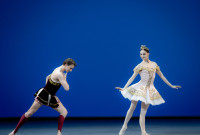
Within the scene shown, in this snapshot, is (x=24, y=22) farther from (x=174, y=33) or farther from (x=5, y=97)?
(x=174, y=33)

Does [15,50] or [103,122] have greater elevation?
[15,50]

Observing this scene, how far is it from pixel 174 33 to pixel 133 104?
2690 millimetres

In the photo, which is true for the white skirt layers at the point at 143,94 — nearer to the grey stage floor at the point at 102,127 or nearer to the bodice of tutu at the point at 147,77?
the bodice of tutu at the point at 147,77

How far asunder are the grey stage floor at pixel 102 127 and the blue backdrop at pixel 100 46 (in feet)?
0.78

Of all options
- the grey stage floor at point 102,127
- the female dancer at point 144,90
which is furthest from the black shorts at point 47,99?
the female dancer at point 144,90

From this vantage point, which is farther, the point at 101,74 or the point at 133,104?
the point at 101,74

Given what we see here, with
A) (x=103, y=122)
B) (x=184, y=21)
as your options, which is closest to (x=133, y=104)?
(x=103, y=122)

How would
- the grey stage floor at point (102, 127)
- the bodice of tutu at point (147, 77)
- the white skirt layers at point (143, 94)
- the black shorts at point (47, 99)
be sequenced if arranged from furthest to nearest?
the grey stage floor at point (102, 127), the bodice of tutu at point (147, 77), the white skirt layers at point (143, 94), the black shorts at point (47, 99)

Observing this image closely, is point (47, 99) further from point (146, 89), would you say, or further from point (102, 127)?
point (102, 127)

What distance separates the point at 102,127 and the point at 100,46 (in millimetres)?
1793

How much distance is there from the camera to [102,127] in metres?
5.99

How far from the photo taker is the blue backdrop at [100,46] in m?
6.77

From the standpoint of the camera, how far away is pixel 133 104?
4.84 m

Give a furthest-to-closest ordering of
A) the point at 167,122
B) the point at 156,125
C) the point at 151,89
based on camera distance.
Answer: the point at 167,122 → the point at 156,125 → the point at 151,89
